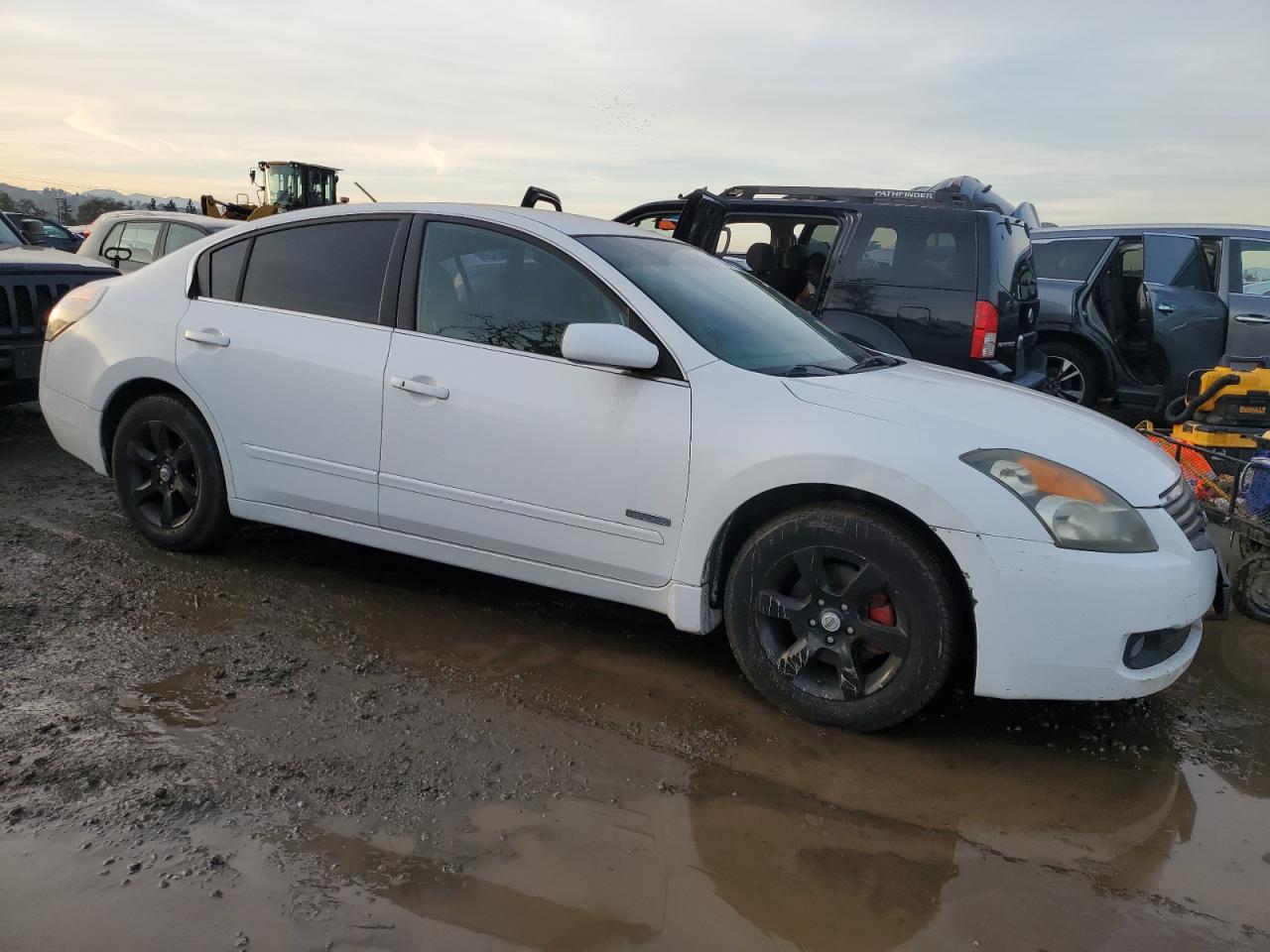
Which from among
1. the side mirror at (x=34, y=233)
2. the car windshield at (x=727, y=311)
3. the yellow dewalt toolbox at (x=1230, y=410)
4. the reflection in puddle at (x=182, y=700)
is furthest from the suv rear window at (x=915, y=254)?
the side mirror at (x=34, y=233)

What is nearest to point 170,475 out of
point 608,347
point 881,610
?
point 608,347

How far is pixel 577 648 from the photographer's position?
3.93 m

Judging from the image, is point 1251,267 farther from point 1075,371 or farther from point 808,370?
point 808,370

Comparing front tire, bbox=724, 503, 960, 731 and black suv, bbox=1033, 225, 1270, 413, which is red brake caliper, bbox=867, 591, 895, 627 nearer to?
front tire, bbox=724, 503, 960, 731

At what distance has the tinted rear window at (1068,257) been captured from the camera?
909cm

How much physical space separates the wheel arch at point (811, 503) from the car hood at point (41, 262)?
5.50 m

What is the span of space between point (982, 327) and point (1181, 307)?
3480 millimetres

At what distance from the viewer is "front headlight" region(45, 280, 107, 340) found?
191 inches

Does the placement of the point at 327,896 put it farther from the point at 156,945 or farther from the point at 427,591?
the point at 427,591

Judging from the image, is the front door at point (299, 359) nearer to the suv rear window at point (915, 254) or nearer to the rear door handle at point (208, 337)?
the rear door handle at point (208, 337)

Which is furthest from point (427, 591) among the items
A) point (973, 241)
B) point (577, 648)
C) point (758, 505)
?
point (973, 241)

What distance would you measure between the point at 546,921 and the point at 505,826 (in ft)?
1.30

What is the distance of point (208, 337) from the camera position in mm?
4352

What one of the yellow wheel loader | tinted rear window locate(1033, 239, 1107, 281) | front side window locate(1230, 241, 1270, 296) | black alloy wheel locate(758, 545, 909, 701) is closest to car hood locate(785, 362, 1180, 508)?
black alloy wheel locate(758, 545, 909, 701)
